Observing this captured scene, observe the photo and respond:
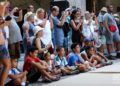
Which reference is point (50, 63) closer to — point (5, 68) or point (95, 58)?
point (5, 68)

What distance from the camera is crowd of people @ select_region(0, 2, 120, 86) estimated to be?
9.91m

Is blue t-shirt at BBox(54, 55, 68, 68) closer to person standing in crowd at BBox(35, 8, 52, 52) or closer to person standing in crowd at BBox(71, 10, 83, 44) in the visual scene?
person standing in crowd at BBox(35, 8, 52, 52)

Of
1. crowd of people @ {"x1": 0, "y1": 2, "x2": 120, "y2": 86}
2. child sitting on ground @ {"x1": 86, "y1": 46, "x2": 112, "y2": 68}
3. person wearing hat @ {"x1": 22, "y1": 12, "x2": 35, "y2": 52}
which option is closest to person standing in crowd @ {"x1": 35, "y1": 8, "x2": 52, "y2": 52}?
crowd of people @ {"x1": 0, "y1": 2, "x2": 120, "y2": 86}

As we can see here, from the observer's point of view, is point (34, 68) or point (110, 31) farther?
point (110, 31)

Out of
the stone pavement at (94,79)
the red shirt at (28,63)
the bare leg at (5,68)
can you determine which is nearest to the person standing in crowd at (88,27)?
the stone pavement at (94,79)

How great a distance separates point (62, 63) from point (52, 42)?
1.07 m

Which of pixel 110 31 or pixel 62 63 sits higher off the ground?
pixel 110 31

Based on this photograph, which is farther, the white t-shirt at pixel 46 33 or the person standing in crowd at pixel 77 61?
the person standing in crowd at pixel 77 61

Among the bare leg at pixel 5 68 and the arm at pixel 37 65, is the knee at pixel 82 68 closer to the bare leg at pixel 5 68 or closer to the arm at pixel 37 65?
the arm at pixel 37 65

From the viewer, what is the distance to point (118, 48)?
16.7 metres

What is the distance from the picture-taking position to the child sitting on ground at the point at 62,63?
40.0ft

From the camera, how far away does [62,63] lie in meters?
12.4

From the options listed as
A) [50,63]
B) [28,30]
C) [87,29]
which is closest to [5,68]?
[50,63]

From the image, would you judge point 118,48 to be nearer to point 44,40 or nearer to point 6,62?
point 44,40
